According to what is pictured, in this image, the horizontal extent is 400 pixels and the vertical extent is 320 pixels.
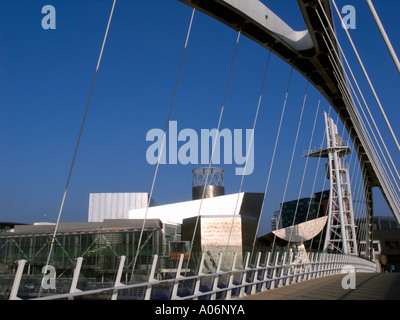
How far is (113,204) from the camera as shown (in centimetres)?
8031

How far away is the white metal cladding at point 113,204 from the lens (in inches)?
3142

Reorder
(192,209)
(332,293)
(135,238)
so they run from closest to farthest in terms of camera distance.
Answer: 1. (332,293)
2. (135,238)
3. (192,209)

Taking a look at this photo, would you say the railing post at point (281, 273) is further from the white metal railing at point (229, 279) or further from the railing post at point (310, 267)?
the railing post at point (310, 267)

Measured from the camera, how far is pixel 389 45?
5113mm

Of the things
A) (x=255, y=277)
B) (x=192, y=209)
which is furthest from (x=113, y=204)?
(x=255, y=277)

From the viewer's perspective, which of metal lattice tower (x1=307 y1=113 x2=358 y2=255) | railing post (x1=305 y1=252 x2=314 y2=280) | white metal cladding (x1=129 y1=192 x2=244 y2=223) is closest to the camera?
railing post (x1=305 y1=252 x2=314 y2=280)

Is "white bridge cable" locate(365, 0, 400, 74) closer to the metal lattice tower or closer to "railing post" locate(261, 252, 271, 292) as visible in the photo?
"railing post" locate(261, 252, 271, 292)

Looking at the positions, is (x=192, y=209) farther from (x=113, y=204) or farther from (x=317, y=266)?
(x=317, y=266)

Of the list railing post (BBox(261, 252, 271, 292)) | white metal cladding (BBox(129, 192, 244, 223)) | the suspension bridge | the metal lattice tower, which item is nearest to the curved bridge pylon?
the suspension bridge

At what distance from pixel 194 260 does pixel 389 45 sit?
19.2 ft

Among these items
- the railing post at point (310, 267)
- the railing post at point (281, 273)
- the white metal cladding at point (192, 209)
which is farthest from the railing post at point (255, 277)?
the white metal cladding at point (192, 209)

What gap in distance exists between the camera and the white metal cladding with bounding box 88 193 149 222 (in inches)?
3142
